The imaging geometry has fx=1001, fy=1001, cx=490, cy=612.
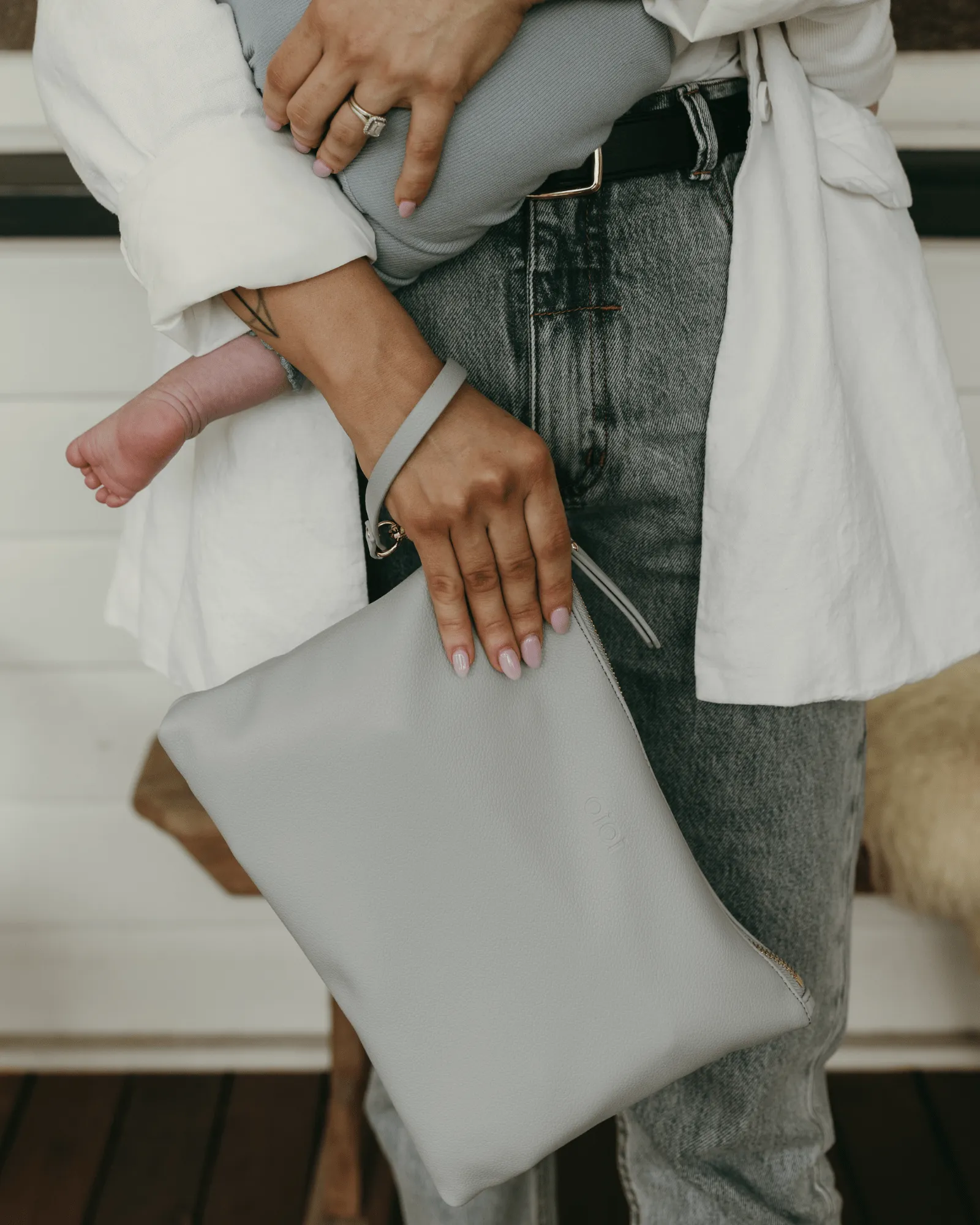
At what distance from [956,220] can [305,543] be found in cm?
73

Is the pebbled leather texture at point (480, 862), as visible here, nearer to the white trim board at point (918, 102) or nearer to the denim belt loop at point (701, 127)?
the denim belt loop at point (701, 127)

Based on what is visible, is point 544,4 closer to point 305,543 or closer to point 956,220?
→ point 305,543

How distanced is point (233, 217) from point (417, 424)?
0.47 ft

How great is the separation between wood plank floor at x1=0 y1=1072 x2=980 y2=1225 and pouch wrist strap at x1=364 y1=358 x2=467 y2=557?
3.54 ft

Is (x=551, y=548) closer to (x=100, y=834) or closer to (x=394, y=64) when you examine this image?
(x=394, y=64)

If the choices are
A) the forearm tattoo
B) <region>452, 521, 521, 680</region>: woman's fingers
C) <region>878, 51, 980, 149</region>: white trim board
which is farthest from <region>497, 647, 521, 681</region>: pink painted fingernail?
<region>878, 51, 980, 149</region>: white trim board

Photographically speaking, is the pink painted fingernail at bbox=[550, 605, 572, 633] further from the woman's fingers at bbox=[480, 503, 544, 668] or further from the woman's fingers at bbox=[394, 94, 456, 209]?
the woman's fingers at bbox=[394, 94, 456, 209]

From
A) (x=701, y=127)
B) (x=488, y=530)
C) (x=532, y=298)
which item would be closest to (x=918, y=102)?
(x=701, y=127)

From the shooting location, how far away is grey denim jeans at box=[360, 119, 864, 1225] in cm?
57

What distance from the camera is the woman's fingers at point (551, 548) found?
1.77 feet

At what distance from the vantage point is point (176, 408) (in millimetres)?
597

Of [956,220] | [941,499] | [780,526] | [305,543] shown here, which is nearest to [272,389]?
[305,543]

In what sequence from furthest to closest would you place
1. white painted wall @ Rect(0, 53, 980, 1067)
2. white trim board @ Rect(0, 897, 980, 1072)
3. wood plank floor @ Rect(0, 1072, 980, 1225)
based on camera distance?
white trim board @ Rect(0, 897, 980, 1072) < wood plank floor @ Rect(0, 1072, 980, 1225) < white painted wall @ Rect(0, 53, 980, 1067)

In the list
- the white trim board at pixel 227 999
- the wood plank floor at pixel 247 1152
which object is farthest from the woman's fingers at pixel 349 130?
the wood plank floor at pixel 247 1152
